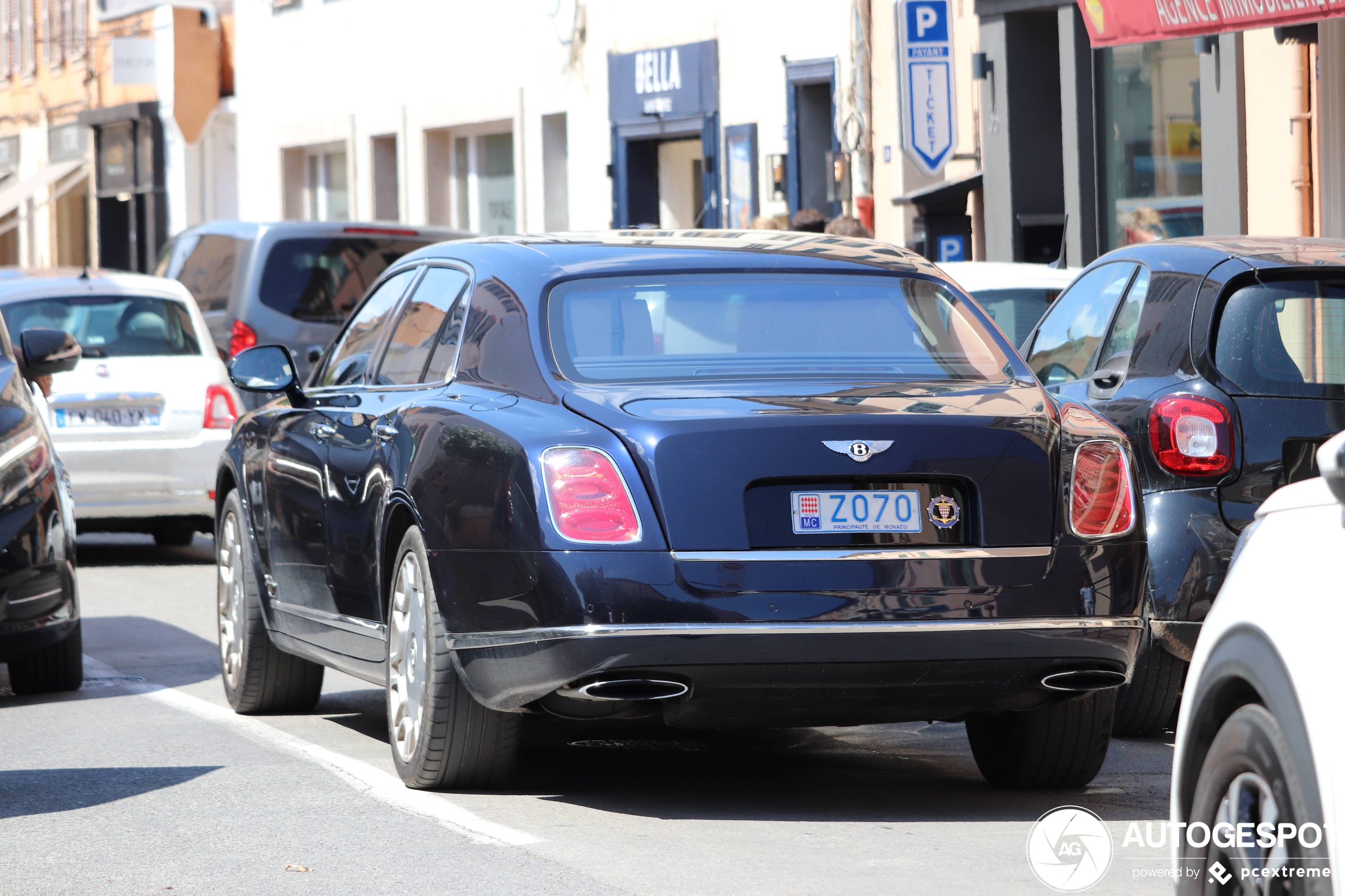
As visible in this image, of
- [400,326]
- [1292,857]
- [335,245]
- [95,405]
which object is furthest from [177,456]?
[1292,857]

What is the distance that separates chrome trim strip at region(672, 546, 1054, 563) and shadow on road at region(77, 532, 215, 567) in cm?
841

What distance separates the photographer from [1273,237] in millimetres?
7754

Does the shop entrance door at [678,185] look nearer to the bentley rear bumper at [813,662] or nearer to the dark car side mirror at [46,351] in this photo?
the dark car side mirror at [46,351]

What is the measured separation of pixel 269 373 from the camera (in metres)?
7.80

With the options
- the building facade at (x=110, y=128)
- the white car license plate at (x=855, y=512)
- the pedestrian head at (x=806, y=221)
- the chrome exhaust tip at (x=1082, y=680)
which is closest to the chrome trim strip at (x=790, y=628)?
the chrome exhaust tip at (x=1082, y=680)

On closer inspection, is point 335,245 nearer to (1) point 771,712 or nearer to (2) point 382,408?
(2) point 382,408

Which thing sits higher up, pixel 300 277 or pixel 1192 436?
pixel 300 277

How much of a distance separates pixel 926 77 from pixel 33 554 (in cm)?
1097

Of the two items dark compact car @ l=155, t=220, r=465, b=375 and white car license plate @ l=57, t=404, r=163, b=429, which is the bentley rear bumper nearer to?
white car license plate @ l=57, t=404, r=163, b=429

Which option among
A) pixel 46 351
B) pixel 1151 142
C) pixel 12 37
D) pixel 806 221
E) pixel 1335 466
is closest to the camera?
pixel 1335 466

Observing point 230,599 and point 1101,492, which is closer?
point 1101,492

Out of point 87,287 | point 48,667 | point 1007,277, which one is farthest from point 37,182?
point 48,667

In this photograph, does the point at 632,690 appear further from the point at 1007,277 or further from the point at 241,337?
the point at 241,337

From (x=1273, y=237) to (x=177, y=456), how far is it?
7640 millimetres
